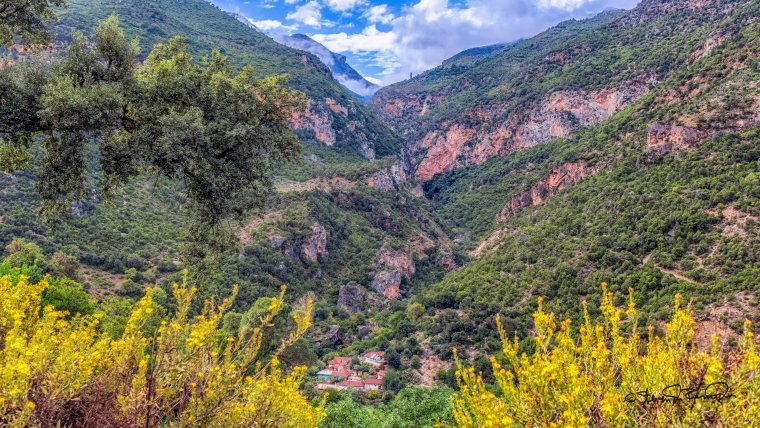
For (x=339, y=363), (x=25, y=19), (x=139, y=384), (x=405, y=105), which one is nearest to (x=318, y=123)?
(x=339, y=363)

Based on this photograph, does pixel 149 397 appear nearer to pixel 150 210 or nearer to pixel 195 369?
pixel 195 369

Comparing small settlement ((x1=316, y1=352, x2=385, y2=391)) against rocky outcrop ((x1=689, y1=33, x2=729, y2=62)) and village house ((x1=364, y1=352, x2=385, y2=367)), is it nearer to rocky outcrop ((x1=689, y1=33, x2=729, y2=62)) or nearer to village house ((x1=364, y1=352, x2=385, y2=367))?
village house ((x1=364, y1=352, x2=385, y2=367))

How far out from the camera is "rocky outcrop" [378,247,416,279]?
185 feet

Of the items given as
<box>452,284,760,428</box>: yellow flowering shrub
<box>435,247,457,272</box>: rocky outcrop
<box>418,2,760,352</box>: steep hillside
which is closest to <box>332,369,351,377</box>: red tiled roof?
<box>418,2,760,352</box>: steep hillside

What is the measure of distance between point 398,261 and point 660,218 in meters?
34.4

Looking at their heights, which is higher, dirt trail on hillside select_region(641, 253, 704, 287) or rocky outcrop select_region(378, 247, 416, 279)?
dirt trail on hillside select_region(641, 253, 704, 287)

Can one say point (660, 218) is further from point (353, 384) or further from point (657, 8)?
point (657, 8)

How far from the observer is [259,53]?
114m

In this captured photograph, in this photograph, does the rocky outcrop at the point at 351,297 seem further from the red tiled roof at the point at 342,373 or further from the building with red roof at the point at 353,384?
the building with red roof at the point at 353,384

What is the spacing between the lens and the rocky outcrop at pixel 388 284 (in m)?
52.0

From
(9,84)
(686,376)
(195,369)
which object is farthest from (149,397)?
(9,84)

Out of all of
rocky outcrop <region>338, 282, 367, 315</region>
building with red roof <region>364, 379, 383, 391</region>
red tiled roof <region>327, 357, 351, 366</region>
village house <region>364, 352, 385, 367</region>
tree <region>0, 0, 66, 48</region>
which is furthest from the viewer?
rocky outcrop <region>338, 282, 367, 315</region>

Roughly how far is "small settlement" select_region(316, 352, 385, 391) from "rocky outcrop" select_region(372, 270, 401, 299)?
1709cm

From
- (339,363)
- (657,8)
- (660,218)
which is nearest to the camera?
(660,218)
